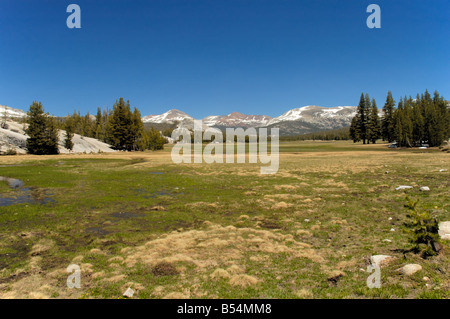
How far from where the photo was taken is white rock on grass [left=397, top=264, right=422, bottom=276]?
298 inches

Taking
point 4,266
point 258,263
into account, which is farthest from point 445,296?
point 4,266

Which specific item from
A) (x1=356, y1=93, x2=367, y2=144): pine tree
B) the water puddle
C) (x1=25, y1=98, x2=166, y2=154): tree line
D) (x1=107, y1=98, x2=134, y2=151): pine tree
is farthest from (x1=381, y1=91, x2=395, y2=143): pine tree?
the water puddle

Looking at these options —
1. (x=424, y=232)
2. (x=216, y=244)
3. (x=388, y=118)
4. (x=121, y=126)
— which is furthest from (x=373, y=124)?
(x=216, y=244)

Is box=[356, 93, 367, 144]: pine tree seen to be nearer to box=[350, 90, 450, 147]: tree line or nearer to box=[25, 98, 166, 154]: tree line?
box=[350, 90, 450, 147]: tree line

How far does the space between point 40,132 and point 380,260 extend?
10089cm

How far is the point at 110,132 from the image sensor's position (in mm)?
115000

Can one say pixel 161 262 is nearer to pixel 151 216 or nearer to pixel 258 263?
pixel 258 263

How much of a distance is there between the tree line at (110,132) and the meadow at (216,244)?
7429 cm

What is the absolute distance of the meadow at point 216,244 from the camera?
7504 mm

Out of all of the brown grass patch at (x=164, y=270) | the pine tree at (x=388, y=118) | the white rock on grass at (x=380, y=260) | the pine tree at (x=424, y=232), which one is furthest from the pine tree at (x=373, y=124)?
the brown grass patch at (x=164, y=270)

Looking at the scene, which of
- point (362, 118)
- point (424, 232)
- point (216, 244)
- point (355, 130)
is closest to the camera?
point (424, 232)

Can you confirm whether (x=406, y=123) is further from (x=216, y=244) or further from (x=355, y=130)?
(x=216, y=244)

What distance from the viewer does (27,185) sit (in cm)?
2672
